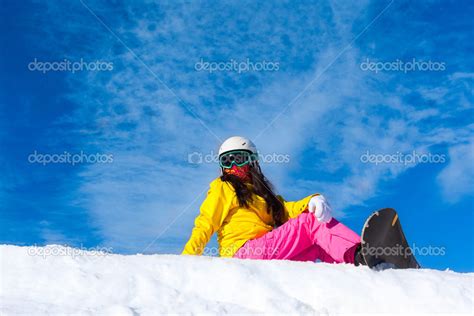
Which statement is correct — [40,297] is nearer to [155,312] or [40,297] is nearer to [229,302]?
[155,312]

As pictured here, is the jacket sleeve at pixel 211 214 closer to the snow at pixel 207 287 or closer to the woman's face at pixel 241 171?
the woman's face at pixel 241 171

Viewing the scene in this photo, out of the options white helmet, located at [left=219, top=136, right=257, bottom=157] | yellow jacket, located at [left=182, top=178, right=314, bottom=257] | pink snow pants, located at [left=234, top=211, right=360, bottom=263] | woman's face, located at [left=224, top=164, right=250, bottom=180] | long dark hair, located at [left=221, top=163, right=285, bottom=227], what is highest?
white helmet, located at [left=219, top=136, right=257, bottom=157]

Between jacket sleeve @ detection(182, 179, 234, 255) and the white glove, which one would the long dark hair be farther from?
the white glove

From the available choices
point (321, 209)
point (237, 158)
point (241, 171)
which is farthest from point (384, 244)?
point (237, 158)

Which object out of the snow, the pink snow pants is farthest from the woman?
the snow

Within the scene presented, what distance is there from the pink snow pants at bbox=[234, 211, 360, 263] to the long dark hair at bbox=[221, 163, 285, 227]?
61 cm

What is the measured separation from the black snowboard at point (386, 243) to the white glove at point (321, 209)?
490mm

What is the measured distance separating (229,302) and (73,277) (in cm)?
135

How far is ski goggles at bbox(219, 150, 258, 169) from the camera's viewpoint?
6.82 m

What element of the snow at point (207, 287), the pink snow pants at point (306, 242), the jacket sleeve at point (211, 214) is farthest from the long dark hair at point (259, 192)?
the snow at point (207, 287)

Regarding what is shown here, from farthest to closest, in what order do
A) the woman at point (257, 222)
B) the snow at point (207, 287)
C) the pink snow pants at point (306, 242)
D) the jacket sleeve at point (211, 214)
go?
1. the jacket sleeve at point (211, 214)
2. the woman at point (257, 222)
3. the pink snow pants at point (306, 242)
4. the snow at point (207, 287)

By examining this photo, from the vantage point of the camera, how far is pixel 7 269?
4.66m

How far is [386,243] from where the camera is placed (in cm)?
493

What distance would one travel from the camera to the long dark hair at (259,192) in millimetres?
6410
